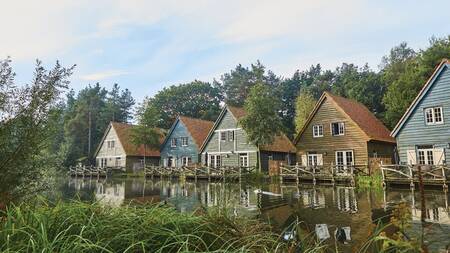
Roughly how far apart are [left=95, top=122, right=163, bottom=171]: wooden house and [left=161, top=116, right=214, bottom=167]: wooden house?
2.71 meters

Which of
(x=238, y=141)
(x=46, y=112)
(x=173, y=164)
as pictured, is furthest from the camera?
(x=173, y=164)

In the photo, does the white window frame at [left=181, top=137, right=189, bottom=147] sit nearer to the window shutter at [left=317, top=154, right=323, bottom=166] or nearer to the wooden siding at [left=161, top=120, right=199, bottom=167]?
the wooden siding at [left=161, top=120, right=199, bottom=167]

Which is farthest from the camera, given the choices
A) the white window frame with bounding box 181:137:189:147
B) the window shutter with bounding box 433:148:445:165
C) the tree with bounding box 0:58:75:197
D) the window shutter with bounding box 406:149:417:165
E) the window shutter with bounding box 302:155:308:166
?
the white window frame with bounding box 181:137:189:147

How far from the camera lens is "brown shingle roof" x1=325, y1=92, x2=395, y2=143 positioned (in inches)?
1182

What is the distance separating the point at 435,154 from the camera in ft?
79.8

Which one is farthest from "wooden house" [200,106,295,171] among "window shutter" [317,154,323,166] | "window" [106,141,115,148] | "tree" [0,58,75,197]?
"tree" [0,58,75,197]

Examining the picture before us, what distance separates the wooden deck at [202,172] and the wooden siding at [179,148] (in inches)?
225

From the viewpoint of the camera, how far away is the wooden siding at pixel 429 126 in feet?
78.7

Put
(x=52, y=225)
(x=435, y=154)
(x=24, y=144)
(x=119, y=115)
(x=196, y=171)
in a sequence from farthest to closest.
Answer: (x=119, y=115), (x=196, y=171), (x=435, y=154), (x=24, y=144), (x=52, y=225)

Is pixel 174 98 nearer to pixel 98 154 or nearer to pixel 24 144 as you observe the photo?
pixel 98 154

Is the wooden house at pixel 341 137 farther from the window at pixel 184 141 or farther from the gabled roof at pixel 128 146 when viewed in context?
the gabled roof at pixel 128 146

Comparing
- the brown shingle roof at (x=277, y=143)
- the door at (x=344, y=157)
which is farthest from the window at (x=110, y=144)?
the door at (x=344, y=157)

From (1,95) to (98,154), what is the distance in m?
52.1

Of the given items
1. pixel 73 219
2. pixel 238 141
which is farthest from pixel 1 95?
pixel 238 141
